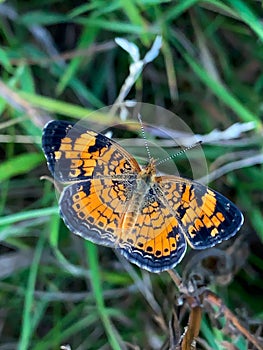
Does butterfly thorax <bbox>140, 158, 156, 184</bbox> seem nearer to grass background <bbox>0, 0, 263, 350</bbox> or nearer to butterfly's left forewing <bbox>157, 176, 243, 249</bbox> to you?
butterfly's left forewing <bbox>157, 176, 243, 249</bbox>

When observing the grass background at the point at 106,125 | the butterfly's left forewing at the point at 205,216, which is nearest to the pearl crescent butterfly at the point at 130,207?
the butterfly's left forewing at the point at 205,216

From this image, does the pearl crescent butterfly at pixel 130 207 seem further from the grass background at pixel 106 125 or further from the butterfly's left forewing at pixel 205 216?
the grass background at pixel 106 125

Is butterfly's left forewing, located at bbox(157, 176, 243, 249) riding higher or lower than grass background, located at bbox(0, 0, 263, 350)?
lower

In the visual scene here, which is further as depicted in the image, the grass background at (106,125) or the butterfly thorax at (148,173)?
the grass background at (106,125)

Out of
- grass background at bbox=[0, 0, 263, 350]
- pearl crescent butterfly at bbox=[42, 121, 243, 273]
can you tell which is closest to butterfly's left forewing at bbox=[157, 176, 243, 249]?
pearl crescent butterfly at bbox=[42, 121, 243, 273]

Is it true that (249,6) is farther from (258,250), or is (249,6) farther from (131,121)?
(258,250)

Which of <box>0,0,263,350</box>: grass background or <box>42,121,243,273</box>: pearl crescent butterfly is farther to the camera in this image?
<box>0,0,263,350</box>: grass background
